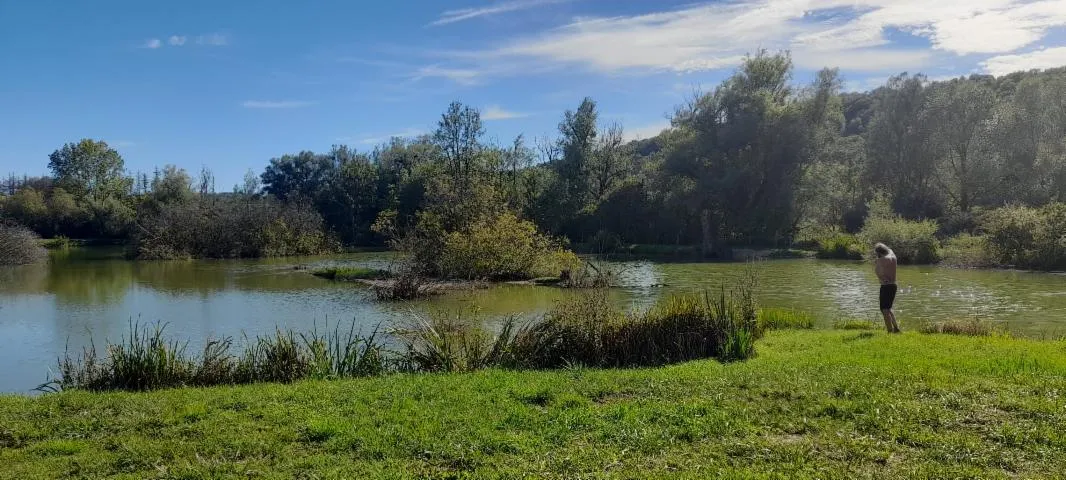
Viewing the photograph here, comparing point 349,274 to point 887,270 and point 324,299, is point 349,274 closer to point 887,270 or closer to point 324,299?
point 324,299

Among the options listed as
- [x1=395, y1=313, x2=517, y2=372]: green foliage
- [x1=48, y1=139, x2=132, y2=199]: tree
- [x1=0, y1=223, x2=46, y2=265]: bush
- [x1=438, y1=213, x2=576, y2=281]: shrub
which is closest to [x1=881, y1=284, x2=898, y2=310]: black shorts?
[x1=395, y1=313, x2=517, y2=372]: green foliage

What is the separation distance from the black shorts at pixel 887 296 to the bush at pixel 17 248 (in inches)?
1743

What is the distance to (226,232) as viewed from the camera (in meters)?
47.4

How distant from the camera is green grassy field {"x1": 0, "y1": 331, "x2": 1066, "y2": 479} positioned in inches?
203

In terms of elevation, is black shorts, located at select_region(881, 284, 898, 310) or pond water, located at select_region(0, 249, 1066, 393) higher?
black shorts, located at select_region(881, 284, 898, 310)

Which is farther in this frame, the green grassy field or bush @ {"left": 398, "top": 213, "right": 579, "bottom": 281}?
bush @ {"left": 398, "top": 213, "right": 579, "bottom": 281}

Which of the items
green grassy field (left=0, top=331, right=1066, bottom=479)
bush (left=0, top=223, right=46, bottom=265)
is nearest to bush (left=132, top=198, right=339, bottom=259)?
bush (left=0, top=223, right=46, bottom=265)

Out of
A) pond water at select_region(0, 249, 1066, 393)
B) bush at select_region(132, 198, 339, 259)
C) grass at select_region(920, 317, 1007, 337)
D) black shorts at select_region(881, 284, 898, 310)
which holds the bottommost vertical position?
pond water at select_region(0, 249, 1066, 393)

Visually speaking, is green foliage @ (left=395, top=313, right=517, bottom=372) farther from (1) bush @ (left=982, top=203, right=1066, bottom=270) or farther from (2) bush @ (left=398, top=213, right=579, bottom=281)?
(1) bush @ (left=982, top=203, right=1066, bottom=270)

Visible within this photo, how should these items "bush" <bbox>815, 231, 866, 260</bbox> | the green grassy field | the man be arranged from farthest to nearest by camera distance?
"bush" <bbox>815, 231, 866, 260</bbox>, the man, the green grassy field

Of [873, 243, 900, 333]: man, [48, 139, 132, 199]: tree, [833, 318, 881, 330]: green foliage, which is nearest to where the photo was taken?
[873, 243, 900, 333]: man

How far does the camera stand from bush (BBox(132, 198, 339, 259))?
45.9 m

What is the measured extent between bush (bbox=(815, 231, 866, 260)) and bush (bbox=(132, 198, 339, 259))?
3530cm

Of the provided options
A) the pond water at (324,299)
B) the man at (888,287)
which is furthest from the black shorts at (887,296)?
the pond water at (324,299)
